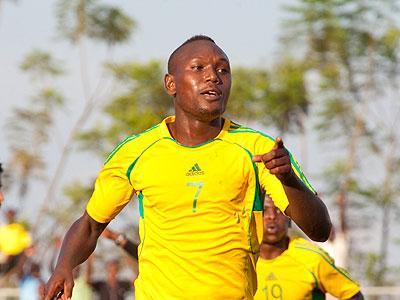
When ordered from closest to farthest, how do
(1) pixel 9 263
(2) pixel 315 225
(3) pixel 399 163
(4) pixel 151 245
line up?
(2) pixel 315 225 < (4) pixel 151 245 < (1) pixel 9 263 < (3) pixel 399 163

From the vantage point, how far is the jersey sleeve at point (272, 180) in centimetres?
621

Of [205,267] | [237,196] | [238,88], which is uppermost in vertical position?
[238,88]

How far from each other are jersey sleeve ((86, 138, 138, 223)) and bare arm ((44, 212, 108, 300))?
0.08 meters

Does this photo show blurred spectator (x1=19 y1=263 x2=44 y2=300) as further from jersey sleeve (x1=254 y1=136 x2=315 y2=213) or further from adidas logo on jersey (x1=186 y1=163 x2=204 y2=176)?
jersey sleeve (x1=254 y1=136 x2=315 y2=213)

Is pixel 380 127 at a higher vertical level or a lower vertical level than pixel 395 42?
lower

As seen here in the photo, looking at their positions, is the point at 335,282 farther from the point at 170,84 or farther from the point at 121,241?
the point at 170,84

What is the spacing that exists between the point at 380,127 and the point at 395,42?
264 centimetres

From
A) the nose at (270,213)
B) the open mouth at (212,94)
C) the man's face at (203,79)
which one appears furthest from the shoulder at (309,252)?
the open mouth at (212,94)

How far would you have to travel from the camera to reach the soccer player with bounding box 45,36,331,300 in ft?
20.9

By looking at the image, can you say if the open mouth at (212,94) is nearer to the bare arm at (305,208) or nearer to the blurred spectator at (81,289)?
the bare arm at (305,208)

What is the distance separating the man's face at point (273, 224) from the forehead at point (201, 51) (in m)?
2.69

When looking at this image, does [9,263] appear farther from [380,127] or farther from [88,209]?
[380,127]

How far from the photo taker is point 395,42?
35.1m

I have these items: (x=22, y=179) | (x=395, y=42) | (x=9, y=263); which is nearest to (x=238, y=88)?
(x=395, y=42)
